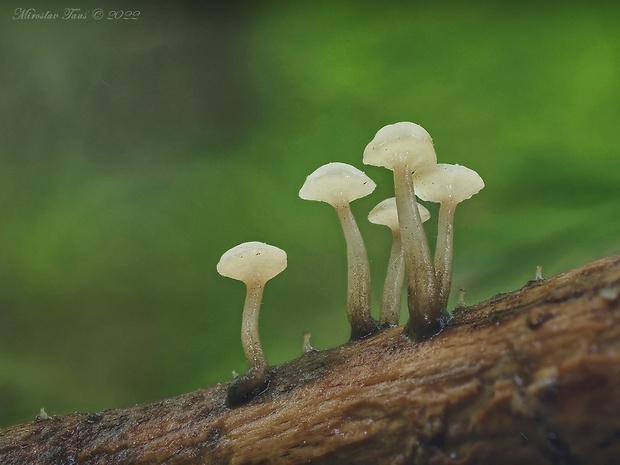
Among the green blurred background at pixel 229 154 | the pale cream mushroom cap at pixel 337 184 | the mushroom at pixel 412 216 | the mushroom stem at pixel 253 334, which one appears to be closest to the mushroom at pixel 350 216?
the pale cream mushroom cap at pixel 337 184

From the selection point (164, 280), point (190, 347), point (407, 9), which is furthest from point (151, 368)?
point (407, 9)

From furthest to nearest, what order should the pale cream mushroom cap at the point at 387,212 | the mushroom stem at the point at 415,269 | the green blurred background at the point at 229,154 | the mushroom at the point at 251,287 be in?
the green blurred background at the point at 229,154 → the pale cream mushroom cap at the point at 387,212 → the mushroom at the point at 251,287 → the mushroom stem at the point at 415,269

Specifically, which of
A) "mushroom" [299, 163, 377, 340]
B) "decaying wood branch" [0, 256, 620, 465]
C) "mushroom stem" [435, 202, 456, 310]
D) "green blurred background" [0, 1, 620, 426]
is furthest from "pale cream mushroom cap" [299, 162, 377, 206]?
"green blurred background" [0, 1, 620, 426]

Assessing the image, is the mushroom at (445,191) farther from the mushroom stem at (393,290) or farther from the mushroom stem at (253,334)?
the mushroom stem at (253,334)

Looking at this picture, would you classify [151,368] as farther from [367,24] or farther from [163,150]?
[367,24]

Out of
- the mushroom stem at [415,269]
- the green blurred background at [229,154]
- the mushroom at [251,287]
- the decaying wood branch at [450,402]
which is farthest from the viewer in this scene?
the green blurred background at [229,154]

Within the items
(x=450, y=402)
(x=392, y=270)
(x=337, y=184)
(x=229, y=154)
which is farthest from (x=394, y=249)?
(x=229, y=154)

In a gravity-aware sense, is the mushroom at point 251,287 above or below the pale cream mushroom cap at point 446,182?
below
